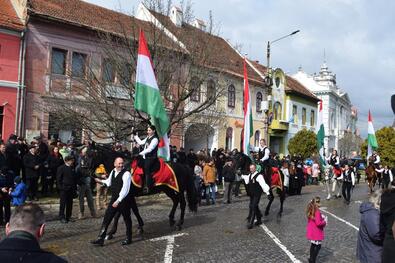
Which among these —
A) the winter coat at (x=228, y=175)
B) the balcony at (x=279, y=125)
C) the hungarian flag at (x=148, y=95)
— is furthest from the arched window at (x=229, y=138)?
the hungarian flag at (x=148, y=95)

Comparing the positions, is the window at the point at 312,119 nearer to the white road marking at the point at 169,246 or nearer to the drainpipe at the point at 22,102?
the drainpipe at the point at 22,102

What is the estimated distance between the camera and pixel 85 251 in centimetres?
833

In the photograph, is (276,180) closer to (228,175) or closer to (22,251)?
(228,175)

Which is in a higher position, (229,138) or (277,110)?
(277,110)

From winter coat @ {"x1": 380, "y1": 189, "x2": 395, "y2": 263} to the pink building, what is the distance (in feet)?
60.6

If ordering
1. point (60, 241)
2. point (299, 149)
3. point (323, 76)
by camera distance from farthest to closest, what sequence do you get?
1. point (323, 76)
2. point (299, 149)
3. point (60, 241)

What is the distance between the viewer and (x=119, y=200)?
877cm

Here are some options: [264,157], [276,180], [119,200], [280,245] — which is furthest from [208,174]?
[119,200]

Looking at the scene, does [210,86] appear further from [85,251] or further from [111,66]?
A: [85,251]

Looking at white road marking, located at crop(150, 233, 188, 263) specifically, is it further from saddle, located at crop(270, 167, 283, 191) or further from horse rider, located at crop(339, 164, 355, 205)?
horse rider, located at crop(339, 164, 355, 205)

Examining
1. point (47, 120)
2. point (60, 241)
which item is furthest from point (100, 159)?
point (47, 120)

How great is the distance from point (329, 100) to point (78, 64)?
3842 centimetres

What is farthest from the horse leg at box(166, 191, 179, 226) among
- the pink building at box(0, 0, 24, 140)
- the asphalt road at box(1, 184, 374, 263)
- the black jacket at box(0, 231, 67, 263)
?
the pink building at box(0, 0, 24, 140)

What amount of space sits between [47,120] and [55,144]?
19.6 ft
